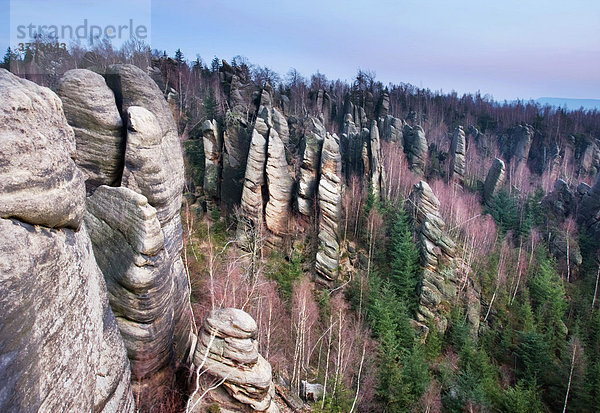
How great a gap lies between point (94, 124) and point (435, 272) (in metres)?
23.2

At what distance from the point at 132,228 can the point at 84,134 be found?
316 centimetres

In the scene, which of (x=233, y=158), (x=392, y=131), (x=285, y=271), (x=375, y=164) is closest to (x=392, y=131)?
(x=392, y=131)

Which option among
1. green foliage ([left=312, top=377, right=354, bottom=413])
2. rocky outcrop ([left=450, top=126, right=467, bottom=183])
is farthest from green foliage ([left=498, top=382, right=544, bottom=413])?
rocky outcrop ([left=450, top=126, right=467, bottom=183])

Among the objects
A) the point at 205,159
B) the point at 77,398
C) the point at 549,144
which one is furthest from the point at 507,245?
the point at 549,144

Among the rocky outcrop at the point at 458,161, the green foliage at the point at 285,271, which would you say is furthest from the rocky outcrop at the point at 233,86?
the rocky outcrop at the point at 458,161

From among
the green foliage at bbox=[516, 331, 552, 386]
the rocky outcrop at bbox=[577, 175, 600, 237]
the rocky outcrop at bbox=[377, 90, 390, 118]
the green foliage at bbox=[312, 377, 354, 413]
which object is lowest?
the green foliage at bbox=[516, 331, 552, 386]

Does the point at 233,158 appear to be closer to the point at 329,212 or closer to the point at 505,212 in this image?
the point at 329,212

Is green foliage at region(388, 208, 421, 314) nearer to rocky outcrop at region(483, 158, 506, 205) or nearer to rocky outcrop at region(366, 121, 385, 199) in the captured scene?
rocky outcrop at region(366, 121, 385, 199)

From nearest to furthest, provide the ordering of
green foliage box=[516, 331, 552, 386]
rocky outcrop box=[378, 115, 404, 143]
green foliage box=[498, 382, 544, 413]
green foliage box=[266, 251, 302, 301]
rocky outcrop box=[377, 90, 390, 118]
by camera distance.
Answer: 1. green foliage box=[498, 382, 544, 413]
2. green foliage box=[516, 331, 552, 386]
3. green foliage box=[266, 251, 302, 301]
4. rocky outcrop box=[378, 115, 404, 143]
5. rocky outcrop box=[377, 90, 390, 118]

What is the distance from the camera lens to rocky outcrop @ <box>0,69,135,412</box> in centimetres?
374

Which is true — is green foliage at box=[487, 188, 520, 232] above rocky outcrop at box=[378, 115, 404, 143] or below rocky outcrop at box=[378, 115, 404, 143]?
below

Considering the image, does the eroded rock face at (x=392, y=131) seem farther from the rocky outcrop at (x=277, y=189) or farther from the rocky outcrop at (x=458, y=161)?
the rocky outcrop at (x=277, y=189)

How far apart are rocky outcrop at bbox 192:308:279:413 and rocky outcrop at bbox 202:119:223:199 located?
22274 millimetres

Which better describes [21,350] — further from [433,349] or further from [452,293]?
[452,293]
